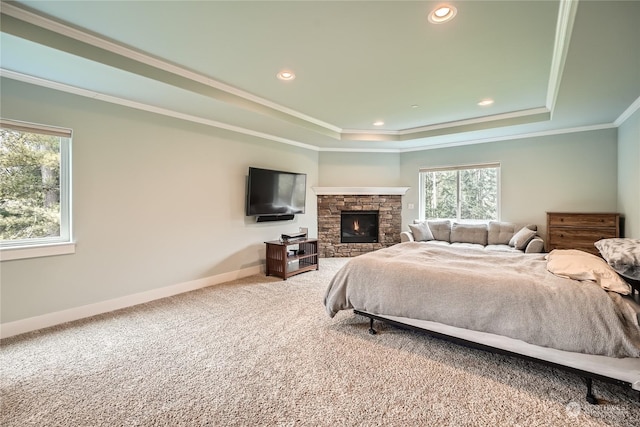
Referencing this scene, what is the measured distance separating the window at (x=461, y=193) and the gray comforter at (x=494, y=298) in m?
2.89

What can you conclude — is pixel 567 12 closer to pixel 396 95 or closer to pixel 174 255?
pixel 396 95

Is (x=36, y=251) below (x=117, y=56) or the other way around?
below

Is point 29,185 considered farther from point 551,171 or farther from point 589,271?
point 551,171

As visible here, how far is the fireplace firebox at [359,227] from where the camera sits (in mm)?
6465

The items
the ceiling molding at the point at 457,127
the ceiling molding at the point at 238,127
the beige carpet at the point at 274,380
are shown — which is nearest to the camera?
the beige carpet at the point at 274,380

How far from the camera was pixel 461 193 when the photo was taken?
582 cm

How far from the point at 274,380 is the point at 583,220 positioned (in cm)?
479

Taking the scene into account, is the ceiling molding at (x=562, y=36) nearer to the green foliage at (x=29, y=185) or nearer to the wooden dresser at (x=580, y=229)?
the wooden dresser at (x=580, y=229)

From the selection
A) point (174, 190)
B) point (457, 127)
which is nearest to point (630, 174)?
point (457, 127)

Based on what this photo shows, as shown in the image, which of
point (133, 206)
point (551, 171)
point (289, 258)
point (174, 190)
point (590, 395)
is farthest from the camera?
point (551, 171)

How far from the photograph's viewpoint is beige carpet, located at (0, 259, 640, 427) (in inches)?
65.2

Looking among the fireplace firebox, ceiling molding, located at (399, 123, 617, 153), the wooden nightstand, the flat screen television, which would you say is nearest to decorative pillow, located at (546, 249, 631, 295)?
the wooden nightstand

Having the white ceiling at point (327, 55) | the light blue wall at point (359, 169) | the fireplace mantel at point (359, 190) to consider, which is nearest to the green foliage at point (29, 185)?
the white ceiling at point (327, 55)

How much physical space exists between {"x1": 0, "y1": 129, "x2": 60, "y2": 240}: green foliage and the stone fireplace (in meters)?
4.24
